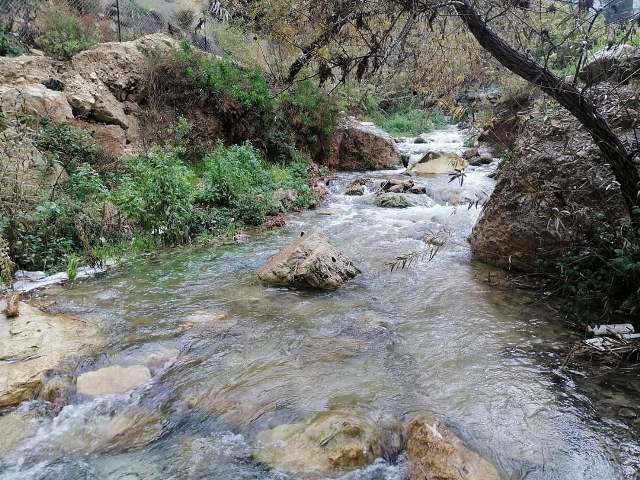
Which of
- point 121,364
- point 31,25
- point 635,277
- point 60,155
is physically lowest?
point 121,364

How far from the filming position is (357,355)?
3.92 m

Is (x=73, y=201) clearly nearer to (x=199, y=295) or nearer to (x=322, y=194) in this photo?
(x=199, y=295)

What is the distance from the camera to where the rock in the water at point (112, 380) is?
11.2 feet

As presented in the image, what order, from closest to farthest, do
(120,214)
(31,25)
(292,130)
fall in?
(120,214)
(31,25)
(292,130)

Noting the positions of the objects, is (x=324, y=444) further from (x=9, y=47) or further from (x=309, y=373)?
(x=9, y=47)

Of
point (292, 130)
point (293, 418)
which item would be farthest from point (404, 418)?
point (292, 130)

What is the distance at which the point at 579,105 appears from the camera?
3.89 m

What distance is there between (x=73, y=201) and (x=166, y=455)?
4931 mm

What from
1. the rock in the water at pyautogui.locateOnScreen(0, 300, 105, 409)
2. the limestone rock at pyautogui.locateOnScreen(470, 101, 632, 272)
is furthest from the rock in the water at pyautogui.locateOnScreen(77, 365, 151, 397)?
the limestone rock at pyautogui.locateOnScreen(470, 101, 632, 272)

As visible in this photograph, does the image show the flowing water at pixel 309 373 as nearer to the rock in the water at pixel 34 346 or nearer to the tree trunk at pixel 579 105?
the rock in the water at pixel 34 346

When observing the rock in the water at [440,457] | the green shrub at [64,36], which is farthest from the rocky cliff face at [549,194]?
the green shrub at [64,36]

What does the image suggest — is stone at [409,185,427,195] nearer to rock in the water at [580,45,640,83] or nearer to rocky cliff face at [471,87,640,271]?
rocky cliff face at [471,87,640,271]

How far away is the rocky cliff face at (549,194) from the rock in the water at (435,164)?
7.51 m

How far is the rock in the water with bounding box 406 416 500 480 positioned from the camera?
251 centimetres
